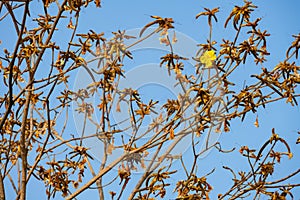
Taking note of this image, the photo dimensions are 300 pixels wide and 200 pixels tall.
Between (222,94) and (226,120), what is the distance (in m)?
0.27

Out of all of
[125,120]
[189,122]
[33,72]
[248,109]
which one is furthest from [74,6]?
[248,109]

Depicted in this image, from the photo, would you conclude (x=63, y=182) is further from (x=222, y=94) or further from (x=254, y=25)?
(x=254, y=25)

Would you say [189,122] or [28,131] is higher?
[28,131]

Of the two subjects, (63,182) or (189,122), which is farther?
(63,182)

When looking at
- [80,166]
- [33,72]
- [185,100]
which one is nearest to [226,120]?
[185,100]

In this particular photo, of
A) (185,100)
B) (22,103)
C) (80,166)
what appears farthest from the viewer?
(22,103)

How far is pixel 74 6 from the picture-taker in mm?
3131

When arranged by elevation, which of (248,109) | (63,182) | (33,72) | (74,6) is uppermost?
(74,6)

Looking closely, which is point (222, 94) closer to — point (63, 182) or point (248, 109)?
point (248, 109)

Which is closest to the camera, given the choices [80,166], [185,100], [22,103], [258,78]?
[185,100]

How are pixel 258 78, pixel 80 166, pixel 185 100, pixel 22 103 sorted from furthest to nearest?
pixel 22 103, pixel 80 166, pixel 258 78, pixel 185 100

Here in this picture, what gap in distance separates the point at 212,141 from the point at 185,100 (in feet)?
1.21

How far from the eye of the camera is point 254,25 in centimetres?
315

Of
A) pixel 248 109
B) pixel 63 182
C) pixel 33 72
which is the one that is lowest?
pixel 63 182
